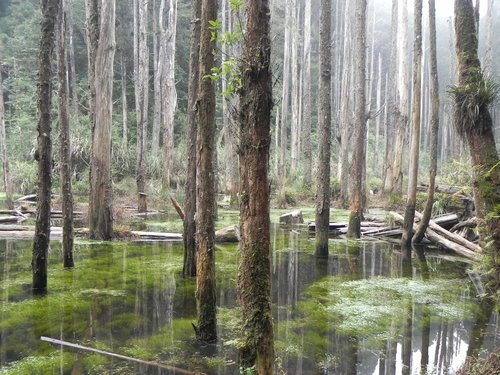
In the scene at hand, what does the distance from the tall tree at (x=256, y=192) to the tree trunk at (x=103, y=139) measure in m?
8.26

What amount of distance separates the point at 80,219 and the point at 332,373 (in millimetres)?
12979

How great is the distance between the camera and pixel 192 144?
7219 mm

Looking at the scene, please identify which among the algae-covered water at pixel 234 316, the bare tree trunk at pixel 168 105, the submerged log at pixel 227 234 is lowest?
the algae-covered water at pixel 234 316

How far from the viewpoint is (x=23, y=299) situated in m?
6.31

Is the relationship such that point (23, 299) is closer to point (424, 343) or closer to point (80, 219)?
point (424, 343)

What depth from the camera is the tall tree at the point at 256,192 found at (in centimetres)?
347

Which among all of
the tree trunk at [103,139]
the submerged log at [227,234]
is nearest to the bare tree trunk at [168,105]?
the tree trunk at [103,139]

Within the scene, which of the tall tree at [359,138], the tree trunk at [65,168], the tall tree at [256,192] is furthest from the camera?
the tall tree at [359,138]

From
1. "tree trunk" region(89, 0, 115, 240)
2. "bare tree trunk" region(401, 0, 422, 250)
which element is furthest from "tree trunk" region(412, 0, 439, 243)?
"tree trunk" region(89, 0, 115, 240)

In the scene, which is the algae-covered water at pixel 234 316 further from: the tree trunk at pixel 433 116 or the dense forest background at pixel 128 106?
the dense forest background at pixel 128 106

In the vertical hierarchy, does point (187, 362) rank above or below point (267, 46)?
below

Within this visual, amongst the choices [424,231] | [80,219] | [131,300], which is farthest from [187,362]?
[80,219]

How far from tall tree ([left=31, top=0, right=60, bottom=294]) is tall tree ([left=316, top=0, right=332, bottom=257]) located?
226 inches

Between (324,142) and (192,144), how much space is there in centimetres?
386
